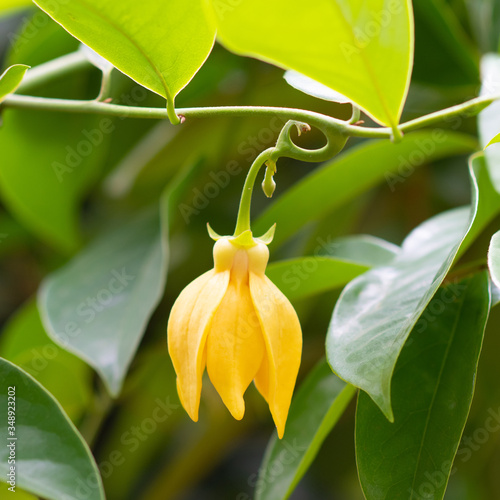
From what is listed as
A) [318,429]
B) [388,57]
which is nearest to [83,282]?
[318,429]

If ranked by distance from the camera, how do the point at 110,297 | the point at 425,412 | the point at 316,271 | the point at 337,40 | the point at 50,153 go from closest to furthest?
the point at 337,40 < the point at 425,412 < the point at 316,271 < the point at 110,297 < the point at 50,153

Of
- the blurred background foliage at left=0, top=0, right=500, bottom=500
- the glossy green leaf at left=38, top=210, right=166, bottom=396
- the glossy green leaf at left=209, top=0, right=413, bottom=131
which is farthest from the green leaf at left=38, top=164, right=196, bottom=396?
the glossy green leaf at left=209, top=0, right=413, bottom=131

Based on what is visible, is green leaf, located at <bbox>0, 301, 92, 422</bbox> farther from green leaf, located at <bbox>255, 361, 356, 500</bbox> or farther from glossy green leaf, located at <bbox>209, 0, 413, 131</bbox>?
glossy green leaf, located at <bbox>209, 0, 413, 131</bbox>

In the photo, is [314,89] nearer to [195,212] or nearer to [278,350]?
[278,350]

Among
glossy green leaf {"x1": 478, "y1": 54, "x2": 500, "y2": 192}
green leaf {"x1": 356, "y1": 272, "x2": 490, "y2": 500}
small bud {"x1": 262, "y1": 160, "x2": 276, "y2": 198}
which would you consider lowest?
green leaf {"x1": 356, "y1": 272, "x2": 490, "y2": 500}

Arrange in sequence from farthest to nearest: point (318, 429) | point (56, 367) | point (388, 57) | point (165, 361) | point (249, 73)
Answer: point (249, 73)
point (165, 361)
point (56, 367)
point (318, 429)
point (388, 57)

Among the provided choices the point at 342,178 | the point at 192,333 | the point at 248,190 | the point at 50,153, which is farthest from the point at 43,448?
the point at 50,153

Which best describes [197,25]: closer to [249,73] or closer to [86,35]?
[86,35]
